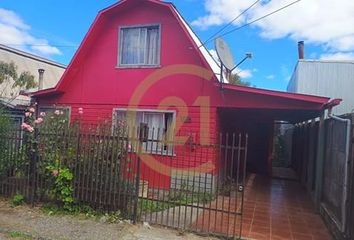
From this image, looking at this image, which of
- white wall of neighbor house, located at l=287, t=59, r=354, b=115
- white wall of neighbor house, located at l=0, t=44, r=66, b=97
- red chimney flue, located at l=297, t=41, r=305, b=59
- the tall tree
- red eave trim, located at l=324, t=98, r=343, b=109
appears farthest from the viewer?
white wall of neighbor house, located at l=0, t=44, r=66, b=97

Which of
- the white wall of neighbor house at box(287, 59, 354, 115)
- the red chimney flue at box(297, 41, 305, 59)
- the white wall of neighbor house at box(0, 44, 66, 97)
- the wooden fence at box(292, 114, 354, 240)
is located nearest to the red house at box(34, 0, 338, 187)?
Result: the wooden fence at box(292, 114, 354, 240)

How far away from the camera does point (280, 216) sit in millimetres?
8406

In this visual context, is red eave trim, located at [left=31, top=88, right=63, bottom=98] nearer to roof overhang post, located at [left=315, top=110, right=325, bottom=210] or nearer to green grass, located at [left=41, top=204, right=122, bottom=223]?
green grass, located at [left=41, top=204, right=122, bottom=223]

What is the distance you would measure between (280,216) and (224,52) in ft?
15.3

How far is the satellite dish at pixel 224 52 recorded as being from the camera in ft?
31.6

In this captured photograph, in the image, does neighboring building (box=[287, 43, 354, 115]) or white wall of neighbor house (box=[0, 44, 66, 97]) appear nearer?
neighboring building (box=[287, 43, 354, 115])

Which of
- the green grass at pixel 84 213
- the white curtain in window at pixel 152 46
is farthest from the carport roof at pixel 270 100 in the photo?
the green grass at pixel 84 213

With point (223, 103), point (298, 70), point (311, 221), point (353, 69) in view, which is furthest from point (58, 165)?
point (353, 69)

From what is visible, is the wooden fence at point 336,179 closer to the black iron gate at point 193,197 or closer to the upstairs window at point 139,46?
the black iron gate at point 193,197

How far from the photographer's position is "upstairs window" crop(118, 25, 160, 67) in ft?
37.9

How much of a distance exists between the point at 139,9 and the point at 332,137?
285 inches

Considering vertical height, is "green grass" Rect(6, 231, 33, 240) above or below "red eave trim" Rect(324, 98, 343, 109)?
below

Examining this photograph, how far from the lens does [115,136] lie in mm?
7453

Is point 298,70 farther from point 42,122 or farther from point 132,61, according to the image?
point 42,122
